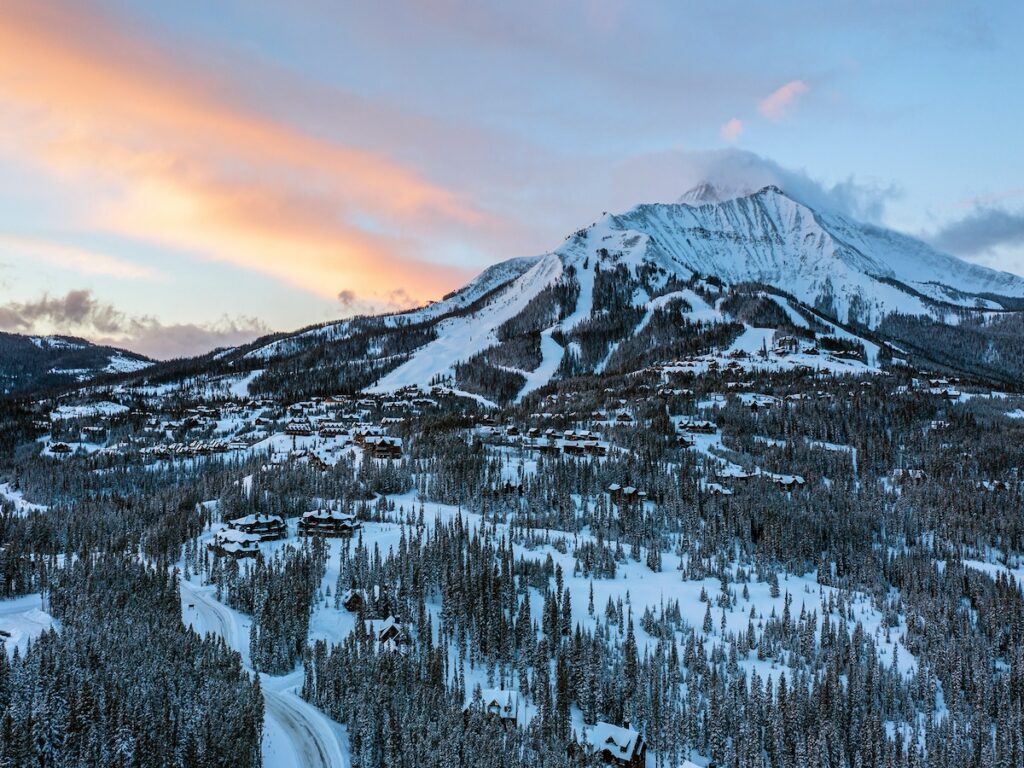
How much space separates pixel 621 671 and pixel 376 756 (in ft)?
75.8

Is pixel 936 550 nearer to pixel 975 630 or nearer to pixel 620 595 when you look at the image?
pixel 975 630


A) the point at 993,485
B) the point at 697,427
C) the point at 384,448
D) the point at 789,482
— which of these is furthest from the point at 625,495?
the point at 993,485

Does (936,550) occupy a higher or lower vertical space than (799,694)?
higher

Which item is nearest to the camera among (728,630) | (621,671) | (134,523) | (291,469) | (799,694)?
(799,694)

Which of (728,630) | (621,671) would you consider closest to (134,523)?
(621,671)

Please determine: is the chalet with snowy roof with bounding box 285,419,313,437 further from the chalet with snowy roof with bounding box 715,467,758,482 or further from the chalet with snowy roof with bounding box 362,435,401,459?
the chalet with snowy roof with bounding box 715,467,758,482

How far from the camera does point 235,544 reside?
90938 mm

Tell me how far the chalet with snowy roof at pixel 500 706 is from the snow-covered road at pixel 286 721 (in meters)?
10.7

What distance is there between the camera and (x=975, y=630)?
2916 inches

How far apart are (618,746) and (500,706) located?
9712mm

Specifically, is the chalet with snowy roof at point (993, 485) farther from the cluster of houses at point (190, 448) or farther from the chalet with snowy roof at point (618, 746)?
the cluster of houses at point (190, 448)

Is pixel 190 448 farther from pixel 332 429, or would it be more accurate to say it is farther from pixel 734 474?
pixel 734 474

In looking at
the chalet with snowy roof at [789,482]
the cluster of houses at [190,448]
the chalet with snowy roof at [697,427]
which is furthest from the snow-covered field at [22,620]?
the chalet with snowy roof at [697,427]

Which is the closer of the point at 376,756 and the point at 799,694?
the point at 376,756
